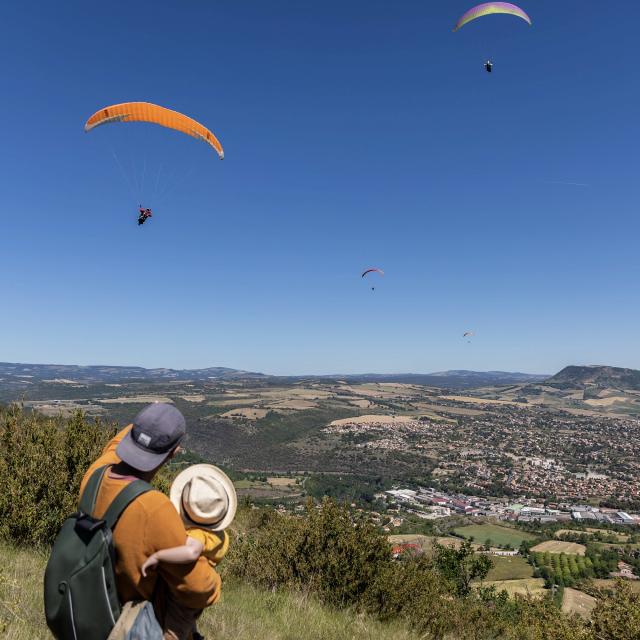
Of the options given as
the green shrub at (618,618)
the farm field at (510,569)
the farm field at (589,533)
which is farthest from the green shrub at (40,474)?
the farm field at (589,533)

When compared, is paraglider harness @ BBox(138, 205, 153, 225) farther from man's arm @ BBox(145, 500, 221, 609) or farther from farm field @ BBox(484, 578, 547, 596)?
farm field @ BBox(484, 578, 547, 596)

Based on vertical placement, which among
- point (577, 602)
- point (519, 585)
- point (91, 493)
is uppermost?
point (91, 493)

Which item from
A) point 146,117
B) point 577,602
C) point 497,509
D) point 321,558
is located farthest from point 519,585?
point 146,117

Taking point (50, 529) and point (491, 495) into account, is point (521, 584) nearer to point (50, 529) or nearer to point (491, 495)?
point (50, 529)

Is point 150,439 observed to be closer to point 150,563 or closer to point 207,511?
point 207,511

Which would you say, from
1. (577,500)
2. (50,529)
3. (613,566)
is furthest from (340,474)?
(50,529)
